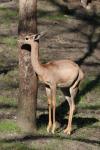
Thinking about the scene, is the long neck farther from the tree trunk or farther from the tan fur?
the tree trunk

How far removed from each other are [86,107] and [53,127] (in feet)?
9.18

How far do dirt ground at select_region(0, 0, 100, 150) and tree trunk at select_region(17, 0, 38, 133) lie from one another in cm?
38

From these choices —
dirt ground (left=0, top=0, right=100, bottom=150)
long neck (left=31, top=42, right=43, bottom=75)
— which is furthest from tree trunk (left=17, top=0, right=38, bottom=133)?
dirt ground (left=0, top=0, right=100, bottom=150)

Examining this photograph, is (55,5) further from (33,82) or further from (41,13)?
(33,82)

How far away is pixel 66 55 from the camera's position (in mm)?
19203

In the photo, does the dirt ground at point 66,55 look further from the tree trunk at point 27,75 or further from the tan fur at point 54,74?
the tan fur at point 54,74

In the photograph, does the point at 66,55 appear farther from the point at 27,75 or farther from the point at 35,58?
the point at 35,58

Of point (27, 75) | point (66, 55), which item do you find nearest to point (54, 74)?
point (27, 75)

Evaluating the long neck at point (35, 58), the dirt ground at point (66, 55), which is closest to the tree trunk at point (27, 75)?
the long neck at point (35, 58)

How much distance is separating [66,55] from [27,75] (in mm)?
8264

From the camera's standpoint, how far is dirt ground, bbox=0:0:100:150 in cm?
1067

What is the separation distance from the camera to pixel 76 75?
444 inches

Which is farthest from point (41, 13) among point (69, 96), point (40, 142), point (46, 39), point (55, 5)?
point (40, 142)

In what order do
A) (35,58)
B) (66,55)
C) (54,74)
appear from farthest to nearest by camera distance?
(66,55) < (54,74) < (35,58)
